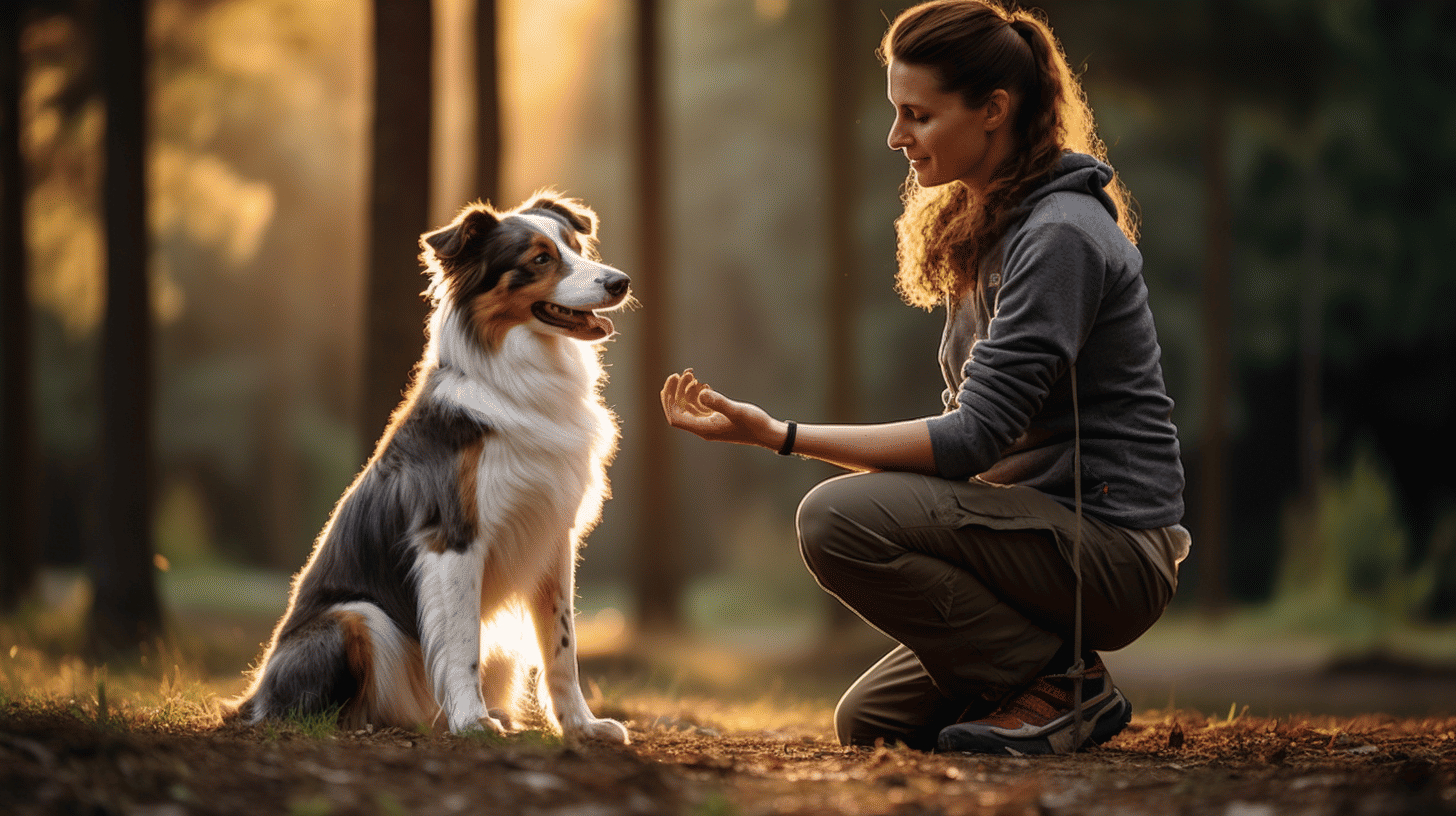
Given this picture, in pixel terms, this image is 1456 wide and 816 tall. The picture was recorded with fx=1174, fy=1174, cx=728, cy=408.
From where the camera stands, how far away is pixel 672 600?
12.5 metres

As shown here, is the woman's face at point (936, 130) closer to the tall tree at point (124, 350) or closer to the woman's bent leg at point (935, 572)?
the woman's bent leg at point (935, 572)

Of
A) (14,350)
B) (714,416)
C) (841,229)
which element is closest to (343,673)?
(714,416)

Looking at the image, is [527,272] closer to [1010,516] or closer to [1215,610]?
[1010,516]

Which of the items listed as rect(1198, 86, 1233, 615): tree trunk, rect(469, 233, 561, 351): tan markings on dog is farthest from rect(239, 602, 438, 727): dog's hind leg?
rect(1198, 86, 1233, 615): tree trunk

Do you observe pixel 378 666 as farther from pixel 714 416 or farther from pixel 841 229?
pixel 841 229

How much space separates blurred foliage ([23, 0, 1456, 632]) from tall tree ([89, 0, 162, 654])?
817 mm

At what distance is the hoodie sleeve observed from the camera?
3311 mm

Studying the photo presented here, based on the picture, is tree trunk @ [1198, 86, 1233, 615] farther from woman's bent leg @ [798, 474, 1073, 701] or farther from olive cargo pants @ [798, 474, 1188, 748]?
woman's bent leg @ [798, 474, 1073, 701]

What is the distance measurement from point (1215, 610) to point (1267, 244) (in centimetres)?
443

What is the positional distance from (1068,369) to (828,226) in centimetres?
863

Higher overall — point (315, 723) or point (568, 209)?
point (568, 209)

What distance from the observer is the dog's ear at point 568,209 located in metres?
4.25

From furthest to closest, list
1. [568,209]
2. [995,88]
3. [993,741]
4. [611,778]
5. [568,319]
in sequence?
[568,209]
[568,319]
[995,88]
[993,741]
[611,778]

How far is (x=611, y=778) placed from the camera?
8.68ft
